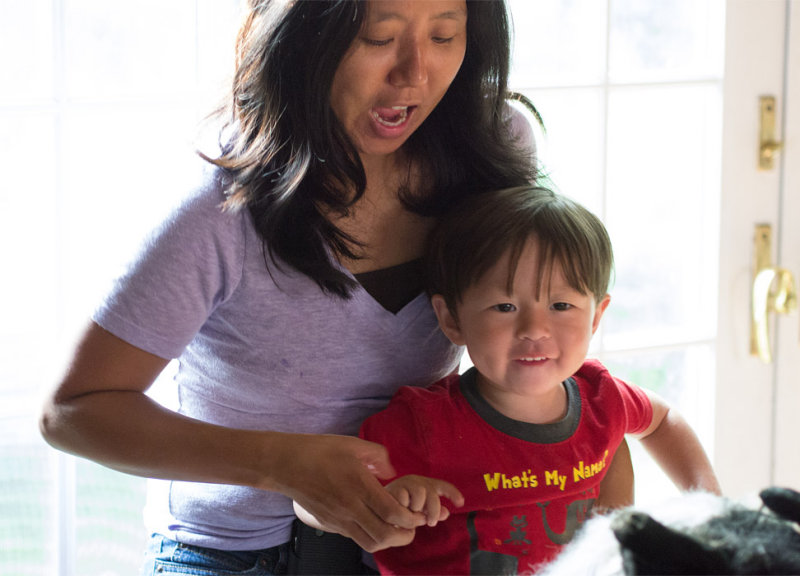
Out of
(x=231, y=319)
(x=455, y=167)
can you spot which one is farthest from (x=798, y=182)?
(x=231, y=319)

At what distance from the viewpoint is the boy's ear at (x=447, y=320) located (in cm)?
101

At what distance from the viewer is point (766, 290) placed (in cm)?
173

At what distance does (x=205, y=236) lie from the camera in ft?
3.00

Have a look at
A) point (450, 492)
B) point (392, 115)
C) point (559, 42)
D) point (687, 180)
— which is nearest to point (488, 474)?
point (450, 492)

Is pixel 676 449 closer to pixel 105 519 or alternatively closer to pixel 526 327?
pixel 526 327

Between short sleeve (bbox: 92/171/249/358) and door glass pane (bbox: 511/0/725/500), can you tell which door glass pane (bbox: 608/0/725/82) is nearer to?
door glass pane (bbox: 511/0/725/500)

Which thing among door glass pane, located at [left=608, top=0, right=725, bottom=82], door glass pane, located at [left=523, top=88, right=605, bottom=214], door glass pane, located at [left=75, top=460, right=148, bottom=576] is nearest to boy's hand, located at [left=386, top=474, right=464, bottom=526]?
door glass pane, located at [left=75, top=460, right=148, bottom=576]

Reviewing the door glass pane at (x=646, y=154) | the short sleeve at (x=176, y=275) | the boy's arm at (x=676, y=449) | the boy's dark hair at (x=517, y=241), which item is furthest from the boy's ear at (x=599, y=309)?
the door glass pane at (x=646, y=154)

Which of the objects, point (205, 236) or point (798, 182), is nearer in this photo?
point (205, 236)

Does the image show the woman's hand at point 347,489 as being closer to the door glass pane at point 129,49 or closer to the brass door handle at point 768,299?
the door glass pane at point 129,49

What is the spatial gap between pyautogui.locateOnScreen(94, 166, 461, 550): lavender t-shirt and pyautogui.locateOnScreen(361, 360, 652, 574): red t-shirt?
0.20 ft

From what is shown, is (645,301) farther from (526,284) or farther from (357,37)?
(357,37)

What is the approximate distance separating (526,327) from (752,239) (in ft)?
3.17

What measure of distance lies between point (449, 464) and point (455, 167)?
1.18 ft
